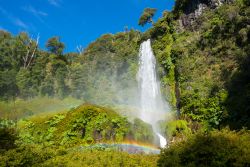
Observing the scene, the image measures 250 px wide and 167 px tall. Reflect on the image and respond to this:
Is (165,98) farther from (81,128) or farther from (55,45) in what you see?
(55,45)

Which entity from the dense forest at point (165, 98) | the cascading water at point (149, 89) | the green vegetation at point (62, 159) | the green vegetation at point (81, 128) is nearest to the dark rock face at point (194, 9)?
the dense forest at point (165, 98)

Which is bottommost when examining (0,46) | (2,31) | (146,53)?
(146,53)

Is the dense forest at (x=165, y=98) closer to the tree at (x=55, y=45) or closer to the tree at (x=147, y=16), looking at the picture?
the tree at (x=147, y=16)

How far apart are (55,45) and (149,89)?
35812 mm

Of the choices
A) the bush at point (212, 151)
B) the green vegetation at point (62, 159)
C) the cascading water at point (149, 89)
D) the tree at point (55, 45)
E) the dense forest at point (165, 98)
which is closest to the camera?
the bush at point (212, 151)

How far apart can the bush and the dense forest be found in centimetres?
3

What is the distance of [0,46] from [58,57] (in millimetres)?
9785

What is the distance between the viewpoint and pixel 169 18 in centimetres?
3541

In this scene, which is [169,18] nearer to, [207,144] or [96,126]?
[96,126]

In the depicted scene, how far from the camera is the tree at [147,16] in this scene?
148 ft

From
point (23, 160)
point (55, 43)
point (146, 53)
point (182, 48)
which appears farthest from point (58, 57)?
point (23, 160)

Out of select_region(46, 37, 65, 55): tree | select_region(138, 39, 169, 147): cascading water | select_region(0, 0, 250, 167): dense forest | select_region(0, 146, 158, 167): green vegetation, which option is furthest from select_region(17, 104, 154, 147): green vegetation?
select_region(46, 37, 65, 55): tree

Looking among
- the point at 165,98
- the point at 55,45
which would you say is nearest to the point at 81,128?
the point at 165,98

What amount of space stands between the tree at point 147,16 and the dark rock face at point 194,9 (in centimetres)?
1082
